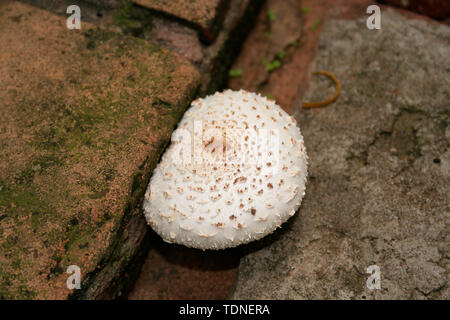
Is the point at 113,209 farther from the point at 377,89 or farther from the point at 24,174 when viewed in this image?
the point at 377,89

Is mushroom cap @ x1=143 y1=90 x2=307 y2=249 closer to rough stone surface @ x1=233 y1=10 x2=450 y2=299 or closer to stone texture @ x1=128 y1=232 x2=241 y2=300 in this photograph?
rough stone surface @ x1=233 y1=10 x2=450 y2=299

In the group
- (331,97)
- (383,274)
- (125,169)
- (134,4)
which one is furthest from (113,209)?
(331,97)

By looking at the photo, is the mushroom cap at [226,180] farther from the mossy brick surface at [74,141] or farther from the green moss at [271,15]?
the green moss at [271,15]

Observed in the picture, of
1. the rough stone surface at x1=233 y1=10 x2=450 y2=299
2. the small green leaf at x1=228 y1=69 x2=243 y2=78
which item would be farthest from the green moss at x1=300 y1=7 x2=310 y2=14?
the small green leaf at x1=228 y1=69 x2=243 y2=78

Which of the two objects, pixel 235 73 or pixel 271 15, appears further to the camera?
pixel 271 15

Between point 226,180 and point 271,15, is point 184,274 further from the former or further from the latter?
point 271,15

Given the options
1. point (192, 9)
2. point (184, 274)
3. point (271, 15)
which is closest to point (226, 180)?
point (184, 274)

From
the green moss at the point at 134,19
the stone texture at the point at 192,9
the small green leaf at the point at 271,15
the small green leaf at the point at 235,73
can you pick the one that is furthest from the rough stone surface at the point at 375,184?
the green moss at the point at 134,19
